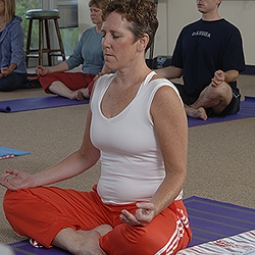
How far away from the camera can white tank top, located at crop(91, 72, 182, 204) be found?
67.8 inches

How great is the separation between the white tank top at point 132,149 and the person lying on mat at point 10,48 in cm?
385

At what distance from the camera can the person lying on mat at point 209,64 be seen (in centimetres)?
411

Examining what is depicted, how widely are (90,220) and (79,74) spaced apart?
3.39 m

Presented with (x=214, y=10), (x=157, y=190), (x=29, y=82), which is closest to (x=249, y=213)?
(x=157, y=190)

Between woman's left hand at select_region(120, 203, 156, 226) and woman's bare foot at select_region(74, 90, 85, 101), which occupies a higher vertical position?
woman's left hand at select_region(120, 203, 156, 226)

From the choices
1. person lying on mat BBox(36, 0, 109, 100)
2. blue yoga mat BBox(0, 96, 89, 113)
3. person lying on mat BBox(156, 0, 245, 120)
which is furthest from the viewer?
person lying on mat BBox(36, 0, 109, 100)

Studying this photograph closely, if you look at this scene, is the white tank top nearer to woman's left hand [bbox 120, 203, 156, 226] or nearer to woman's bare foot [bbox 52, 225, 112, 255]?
woman's bare foot [bbox 52, 225, 112, 255]

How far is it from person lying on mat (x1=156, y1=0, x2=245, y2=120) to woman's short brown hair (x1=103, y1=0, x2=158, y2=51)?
227cm

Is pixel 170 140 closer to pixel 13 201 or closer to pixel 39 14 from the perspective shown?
pixel 13 201

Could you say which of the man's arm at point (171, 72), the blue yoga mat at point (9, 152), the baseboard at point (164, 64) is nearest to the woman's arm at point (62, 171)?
the blue yoga mat at point (9, 152)

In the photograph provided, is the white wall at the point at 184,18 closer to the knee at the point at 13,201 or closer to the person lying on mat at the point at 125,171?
the person lying on mat at the point at 125,171

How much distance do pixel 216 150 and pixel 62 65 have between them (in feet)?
7.34

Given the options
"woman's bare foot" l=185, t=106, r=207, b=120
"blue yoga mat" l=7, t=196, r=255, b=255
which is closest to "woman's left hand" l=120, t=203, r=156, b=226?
"blue yoga mat" l=7, t=196, r=255, b=255

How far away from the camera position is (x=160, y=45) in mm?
7547
